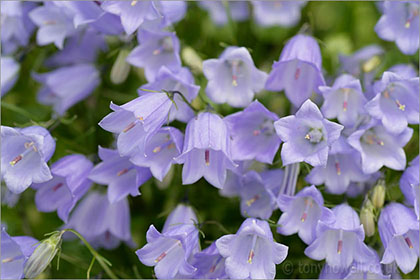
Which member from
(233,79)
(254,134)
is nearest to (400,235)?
(254,134)

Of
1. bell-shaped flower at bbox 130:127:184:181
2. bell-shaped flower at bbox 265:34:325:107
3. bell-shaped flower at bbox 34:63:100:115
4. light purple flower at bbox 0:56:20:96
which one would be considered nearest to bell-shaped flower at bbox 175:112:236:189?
bell-shaped flower at bbox 130:127:184:181

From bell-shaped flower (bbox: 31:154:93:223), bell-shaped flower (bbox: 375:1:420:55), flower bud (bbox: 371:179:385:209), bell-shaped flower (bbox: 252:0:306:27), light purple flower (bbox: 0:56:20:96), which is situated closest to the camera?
flower bud (bbox: 371:179:385:209)

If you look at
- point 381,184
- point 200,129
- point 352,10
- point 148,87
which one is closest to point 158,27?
point 148,87

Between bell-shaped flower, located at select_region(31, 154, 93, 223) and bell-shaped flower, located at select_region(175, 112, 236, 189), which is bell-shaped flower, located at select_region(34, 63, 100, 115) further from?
bell-shaped flower, located at select_region(175, 112, 236, 189)

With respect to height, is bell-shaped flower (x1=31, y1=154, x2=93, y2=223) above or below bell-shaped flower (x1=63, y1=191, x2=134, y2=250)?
Result: above

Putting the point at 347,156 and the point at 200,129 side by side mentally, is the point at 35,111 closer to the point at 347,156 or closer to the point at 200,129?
the point at 200,129

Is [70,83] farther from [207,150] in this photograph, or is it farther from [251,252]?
[251,252]
